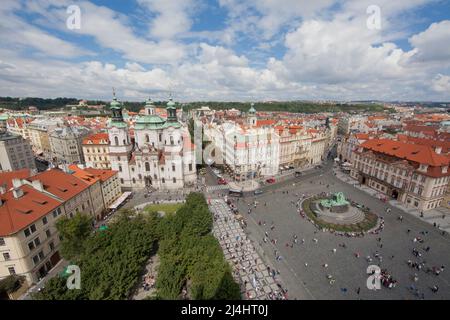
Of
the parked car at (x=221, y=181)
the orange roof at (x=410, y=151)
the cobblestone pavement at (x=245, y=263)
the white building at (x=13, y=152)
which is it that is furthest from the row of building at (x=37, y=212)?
the orange roof at (x=410, y=151)

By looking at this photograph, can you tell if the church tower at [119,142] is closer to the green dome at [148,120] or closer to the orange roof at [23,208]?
the green dome at [148,120]

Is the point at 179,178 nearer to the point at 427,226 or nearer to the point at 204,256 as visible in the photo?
the point at 204,256

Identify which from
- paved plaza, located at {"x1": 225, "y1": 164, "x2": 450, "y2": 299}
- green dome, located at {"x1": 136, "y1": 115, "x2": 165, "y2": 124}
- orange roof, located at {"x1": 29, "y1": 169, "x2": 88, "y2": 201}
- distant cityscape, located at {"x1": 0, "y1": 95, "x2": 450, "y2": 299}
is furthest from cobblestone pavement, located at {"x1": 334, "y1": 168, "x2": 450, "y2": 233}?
orange roof, located at {"x1": 29, "y1": 169, "x2": 88, "y2": 201}

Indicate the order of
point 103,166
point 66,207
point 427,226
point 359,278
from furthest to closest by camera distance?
1. point 103,166
2. point 427,226
3. point 66,207
4. point 359,278

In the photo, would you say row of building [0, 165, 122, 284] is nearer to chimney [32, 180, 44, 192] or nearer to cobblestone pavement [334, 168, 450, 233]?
chimney [32, 180, 44, 192]

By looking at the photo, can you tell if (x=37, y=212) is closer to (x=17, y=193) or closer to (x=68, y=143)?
(x=17, y=193)
